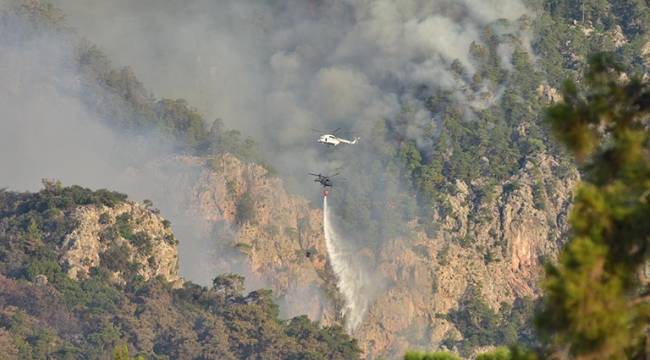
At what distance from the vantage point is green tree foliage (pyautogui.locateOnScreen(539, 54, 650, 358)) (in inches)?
2398

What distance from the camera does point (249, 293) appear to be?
186 m

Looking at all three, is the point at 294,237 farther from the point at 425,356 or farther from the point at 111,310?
the point at 425,356

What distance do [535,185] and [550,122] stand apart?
129 metres

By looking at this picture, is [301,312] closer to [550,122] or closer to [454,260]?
[454,260]

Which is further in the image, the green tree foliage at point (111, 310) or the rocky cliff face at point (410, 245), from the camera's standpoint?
the rocky cliff face at point (410, 245)

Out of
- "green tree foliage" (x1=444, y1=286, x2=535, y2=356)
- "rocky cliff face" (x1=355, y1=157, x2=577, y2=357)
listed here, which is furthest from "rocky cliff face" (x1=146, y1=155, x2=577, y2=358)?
"green tree foliage" (x1=444, y1=286, x2=535, y2=356)

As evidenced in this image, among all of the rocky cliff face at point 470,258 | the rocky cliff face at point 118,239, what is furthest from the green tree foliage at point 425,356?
the rocky cliff face at point 118,239

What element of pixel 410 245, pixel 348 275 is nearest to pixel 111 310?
pixel 348 275

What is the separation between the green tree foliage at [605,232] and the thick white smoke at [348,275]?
4813 inches

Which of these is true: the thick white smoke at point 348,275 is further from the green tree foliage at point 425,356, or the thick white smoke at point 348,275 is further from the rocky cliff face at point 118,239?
the green tree foliage at point 425,356

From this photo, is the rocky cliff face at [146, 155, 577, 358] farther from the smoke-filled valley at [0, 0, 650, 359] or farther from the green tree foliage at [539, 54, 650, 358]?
the green tree foliage at [539, 54, 650, 358]

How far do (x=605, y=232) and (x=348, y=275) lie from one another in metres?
127

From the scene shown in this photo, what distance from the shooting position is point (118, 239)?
615 feet

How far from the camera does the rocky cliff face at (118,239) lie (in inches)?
7313
